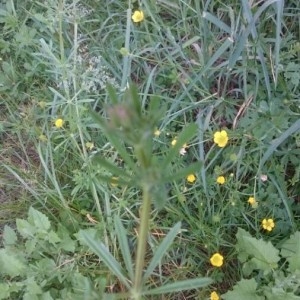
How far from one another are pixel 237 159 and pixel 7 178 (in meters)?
0.88

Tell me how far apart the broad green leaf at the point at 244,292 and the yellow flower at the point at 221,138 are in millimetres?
441

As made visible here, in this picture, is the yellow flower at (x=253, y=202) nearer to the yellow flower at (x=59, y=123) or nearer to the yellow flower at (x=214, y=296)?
the yellow flower at (x=214, y=296)

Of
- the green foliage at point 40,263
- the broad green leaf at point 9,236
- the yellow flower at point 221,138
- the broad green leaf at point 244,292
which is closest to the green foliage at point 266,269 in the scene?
the broad green leaf at point 244,292

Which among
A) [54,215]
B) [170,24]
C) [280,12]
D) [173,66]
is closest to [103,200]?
[54,215]

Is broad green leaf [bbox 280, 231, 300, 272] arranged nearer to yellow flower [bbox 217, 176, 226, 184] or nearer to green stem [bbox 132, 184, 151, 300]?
yellow flower [bbox 217, 176, 226, 184]

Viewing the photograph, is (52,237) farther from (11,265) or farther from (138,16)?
(138,16)

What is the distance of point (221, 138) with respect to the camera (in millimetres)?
1776

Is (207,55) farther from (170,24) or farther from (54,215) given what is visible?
(54,215)

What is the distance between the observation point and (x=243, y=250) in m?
1.74

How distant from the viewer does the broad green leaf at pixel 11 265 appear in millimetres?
1761

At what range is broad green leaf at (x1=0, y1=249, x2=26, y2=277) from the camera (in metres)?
1.76

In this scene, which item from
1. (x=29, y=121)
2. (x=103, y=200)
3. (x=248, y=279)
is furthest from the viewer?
(x=29, y=121)

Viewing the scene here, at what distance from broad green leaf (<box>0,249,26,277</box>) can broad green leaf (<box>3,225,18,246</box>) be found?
0.08m

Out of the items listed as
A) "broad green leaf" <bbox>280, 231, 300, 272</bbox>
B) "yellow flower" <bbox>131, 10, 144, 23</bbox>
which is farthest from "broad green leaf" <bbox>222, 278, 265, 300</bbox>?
"yellow flower" <bbox>131, 10, 144, 23</bbox>
